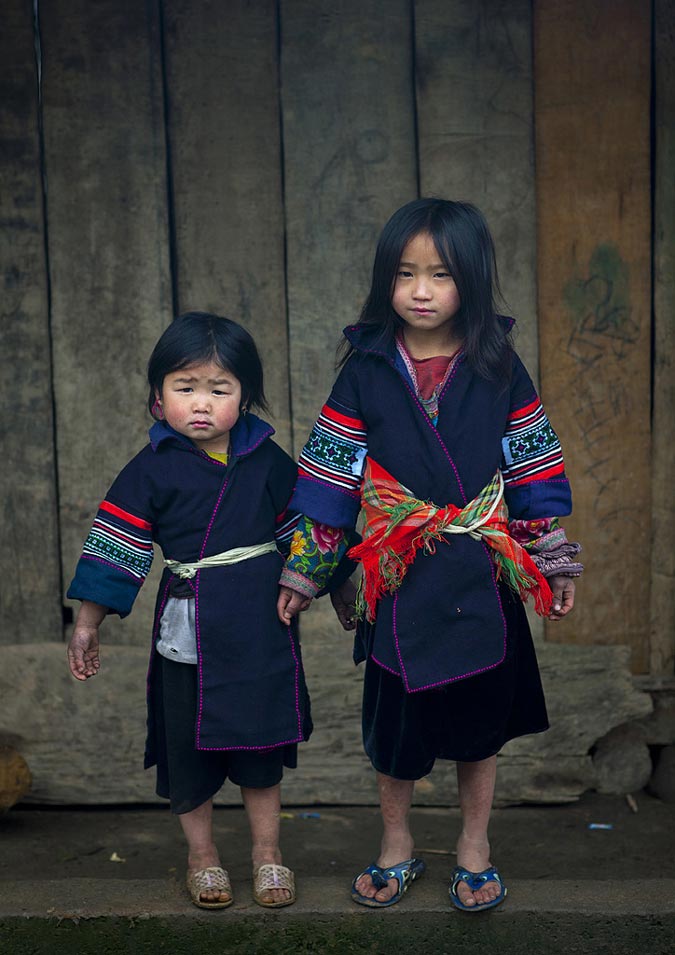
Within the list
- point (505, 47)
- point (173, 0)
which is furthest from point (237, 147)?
point (505, 47)

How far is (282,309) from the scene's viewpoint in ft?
11.7

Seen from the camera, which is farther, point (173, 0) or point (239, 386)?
point (173, 0)

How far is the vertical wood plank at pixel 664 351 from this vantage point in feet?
11.3

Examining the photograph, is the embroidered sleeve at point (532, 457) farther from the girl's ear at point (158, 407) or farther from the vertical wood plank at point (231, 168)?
the vertical wood plank at point (231, 168)

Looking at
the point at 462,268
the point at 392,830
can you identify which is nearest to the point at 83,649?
the point at 392,830

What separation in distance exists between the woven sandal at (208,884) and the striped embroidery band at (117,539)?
0.70m

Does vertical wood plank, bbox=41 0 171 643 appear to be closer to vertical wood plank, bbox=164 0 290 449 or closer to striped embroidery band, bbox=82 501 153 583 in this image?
vertical wood plank, bbox=164 0 290 449

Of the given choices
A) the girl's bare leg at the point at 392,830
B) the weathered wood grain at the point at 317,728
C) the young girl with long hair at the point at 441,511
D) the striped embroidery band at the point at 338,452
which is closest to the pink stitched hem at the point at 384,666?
the young girl with long hair at the point at 441,511

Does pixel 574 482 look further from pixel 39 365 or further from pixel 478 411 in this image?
pixel 39 365

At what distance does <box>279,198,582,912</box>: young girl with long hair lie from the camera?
100.0 inches

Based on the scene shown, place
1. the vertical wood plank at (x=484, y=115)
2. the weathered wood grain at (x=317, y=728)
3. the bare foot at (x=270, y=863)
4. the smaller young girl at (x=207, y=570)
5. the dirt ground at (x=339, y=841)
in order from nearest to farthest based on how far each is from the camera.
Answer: the smaller young girl at (x=207, y=570) → the bare foot at (x=270, y=863) → the dirt ground at (x=339, y=841) → the vertical wood plank at (x=484, y=115) → the weathered wood grain at (x=317, y=728)

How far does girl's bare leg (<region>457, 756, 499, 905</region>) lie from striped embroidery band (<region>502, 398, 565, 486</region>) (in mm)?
644

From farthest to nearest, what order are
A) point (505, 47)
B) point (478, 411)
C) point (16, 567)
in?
1. point (16, 567)
2. point (505, 47)
3. point (478, 411)

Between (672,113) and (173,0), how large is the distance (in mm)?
1472
